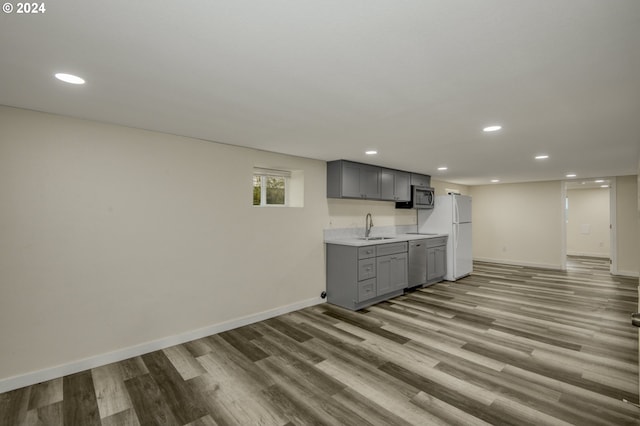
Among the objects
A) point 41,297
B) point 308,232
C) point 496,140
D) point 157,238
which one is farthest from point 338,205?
point 41,297

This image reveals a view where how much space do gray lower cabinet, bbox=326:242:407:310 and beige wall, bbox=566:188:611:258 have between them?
8121 millimetres

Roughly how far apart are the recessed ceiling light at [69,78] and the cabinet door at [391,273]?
389 centimetres

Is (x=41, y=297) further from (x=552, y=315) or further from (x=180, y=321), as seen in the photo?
(x=552, y=315)

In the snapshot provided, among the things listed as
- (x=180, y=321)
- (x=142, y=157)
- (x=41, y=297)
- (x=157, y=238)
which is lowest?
(x=180, y=321)

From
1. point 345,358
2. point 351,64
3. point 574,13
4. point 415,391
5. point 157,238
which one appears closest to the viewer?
point 574,13

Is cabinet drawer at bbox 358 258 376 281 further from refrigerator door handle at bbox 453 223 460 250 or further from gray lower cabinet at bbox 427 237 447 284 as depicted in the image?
refrigerator door handle at bbox 453 223 460 250

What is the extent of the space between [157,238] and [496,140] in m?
3.84

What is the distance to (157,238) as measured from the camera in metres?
3.02

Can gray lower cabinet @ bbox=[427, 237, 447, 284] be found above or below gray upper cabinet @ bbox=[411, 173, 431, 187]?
below

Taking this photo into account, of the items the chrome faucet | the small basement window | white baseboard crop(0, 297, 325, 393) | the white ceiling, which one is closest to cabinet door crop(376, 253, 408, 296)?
the chrome faucet

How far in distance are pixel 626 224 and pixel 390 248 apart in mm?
5826

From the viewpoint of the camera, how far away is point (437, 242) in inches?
232

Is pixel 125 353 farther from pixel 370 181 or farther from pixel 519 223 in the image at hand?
pixel 519 223

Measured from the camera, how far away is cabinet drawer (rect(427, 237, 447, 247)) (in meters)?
5.66
